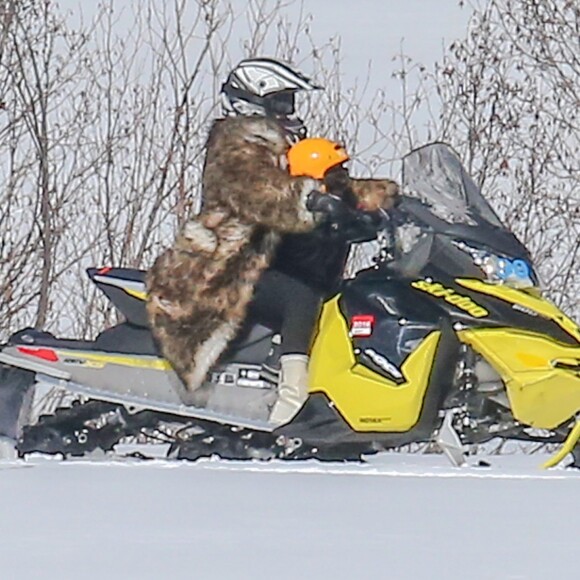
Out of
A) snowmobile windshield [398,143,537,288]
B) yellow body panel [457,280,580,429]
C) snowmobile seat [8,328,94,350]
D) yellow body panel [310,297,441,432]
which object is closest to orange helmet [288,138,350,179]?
snowmobile windshield [398,143,537,288]

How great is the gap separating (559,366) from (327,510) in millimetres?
1676

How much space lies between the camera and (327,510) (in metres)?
4.14

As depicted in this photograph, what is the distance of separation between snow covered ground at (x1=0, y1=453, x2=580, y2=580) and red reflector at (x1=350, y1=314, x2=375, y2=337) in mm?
622

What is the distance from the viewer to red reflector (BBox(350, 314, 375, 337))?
5.88m

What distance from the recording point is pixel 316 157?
580 cm

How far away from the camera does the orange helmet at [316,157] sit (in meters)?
5.80

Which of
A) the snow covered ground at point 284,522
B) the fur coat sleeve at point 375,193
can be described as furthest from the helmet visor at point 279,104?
the snow covered ground at point 284,522

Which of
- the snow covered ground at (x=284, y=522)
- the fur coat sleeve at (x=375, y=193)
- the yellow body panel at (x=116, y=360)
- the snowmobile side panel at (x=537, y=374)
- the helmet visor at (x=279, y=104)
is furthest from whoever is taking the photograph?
the helmet visor at (x=279, y=104)

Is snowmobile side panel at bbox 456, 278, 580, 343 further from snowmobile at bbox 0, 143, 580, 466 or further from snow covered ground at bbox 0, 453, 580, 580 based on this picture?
snow covered ground at bbox 0, 453, 580, 580

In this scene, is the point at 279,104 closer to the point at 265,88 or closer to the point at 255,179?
the point at 265,88

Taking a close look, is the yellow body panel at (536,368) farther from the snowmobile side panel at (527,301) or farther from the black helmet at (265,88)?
the black helmet at (265,88)

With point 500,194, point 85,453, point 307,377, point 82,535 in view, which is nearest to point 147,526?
point 82,535

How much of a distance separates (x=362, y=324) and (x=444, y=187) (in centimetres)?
59

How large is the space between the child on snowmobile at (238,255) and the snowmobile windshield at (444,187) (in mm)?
113
